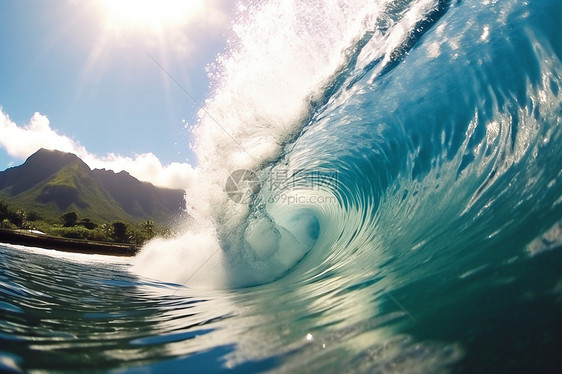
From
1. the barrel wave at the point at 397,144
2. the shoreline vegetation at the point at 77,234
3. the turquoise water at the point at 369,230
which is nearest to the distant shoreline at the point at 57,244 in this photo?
the shoreline vegetation at the point at 77,234

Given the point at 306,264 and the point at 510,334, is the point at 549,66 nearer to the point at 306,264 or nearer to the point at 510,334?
the point at 510,334

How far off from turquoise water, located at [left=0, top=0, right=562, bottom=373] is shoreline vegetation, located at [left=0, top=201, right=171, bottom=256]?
10.4m

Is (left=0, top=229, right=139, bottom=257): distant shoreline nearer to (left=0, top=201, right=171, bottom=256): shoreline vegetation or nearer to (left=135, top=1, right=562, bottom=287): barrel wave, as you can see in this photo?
(left=0, top=201, right=171, bottom=256): shoreline vegetation

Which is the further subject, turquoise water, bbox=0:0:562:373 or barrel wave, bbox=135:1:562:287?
barrel wave, bbox=135:1:562:287

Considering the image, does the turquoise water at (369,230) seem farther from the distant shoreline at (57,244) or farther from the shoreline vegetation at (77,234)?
the distant shoreline at (57,244)

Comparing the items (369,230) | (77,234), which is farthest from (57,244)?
(77,234)

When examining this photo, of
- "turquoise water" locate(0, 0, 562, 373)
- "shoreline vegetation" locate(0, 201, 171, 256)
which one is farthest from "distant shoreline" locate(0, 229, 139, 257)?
"turquoise water" locate(0, 0, 562, 373)

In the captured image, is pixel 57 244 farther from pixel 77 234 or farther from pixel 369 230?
pixel 77 234

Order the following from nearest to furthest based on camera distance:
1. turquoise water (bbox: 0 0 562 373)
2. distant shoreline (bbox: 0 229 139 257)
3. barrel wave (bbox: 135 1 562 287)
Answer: turquoise water (bbox: 0 0 562 373) < barrel wave (bbox: 135 1 562 287) < distant shoreline (bbox: 0 229 139 257)

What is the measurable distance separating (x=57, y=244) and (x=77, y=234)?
41.1 metres

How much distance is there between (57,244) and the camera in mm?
25500

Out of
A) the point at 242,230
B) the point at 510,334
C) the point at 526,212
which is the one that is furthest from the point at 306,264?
the point at 510,334

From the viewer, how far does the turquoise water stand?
1957 mm

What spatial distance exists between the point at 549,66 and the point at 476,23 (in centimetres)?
213
